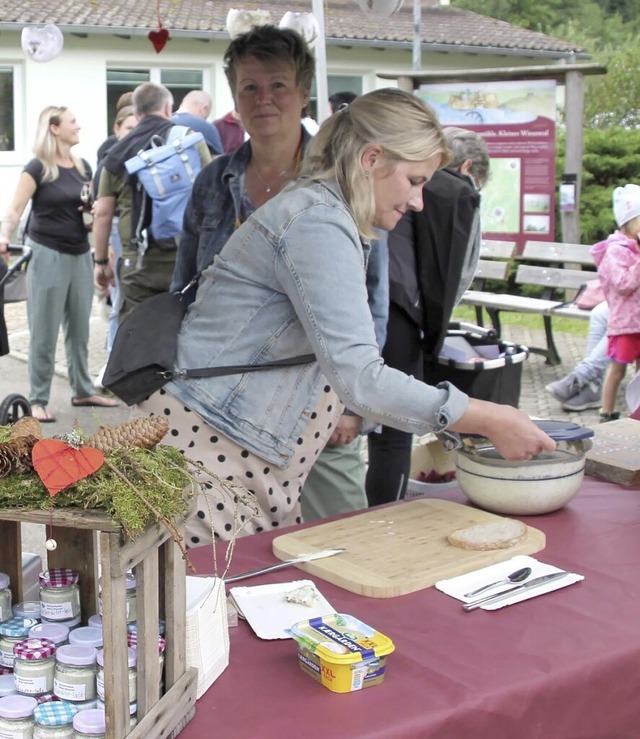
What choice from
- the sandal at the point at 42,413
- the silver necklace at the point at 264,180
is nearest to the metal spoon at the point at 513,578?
the silver necklace at the point at 264,180

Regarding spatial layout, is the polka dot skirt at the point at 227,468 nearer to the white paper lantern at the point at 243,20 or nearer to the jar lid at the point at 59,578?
the jar lid at the point at 59,578

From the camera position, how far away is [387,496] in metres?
3.92

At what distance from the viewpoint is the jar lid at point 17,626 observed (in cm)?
131

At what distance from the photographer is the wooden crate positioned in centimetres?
119

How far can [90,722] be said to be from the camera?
122 centimetres

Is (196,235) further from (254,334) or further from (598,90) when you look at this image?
(598,90)

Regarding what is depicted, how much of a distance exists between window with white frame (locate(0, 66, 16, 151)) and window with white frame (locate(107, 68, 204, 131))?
57.9 inches

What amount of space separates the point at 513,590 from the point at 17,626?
2.74 feet

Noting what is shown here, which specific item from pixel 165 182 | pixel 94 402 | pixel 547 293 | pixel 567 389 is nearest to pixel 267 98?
pixel 165 182

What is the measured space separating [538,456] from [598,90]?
15606mm

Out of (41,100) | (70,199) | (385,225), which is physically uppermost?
(41,100)

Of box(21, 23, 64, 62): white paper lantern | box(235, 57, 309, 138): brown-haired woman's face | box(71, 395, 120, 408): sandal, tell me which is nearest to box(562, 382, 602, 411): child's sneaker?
box(71, 395, 120, 408): sandal

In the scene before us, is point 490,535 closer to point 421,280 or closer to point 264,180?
point 264,180

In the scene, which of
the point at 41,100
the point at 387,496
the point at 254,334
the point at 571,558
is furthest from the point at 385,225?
the point at 41,100
